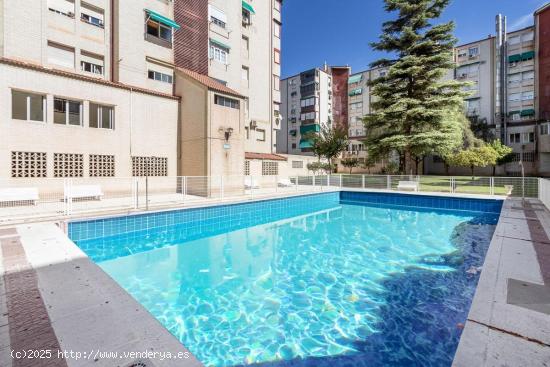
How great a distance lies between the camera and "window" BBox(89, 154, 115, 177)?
555 inches

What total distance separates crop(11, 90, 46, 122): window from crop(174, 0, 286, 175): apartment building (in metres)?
7.14

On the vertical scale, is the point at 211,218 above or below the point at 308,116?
below

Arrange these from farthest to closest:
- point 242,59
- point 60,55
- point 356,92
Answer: point 356,92, point 242,59, point 60,55

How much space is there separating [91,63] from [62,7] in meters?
2.89

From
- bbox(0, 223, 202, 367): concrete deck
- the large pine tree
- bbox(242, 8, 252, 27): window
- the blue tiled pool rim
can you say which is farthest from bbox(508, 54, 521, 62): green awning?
bbox(0, 223, 202, 367): concrete deck

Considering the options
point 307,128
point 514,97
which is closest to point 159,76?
point 307,128

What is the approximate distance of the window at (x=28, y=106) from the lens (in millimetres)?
12047

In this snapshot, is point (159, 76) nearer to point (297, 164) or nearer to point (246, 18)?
point (246, 18)

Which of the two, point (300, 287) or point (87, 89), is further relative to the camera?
point (87, 89)

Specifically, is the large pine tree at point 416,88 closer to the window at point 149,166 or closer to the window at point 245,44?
the window at point 245,44

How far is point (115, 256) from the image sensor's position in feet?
24.6

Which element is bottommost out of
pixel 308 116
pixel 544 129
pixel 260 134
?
pixel 260 134

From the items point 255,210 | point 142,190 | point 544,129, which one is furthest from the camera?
point 544,129

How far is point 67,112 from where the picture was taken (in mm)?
13422
